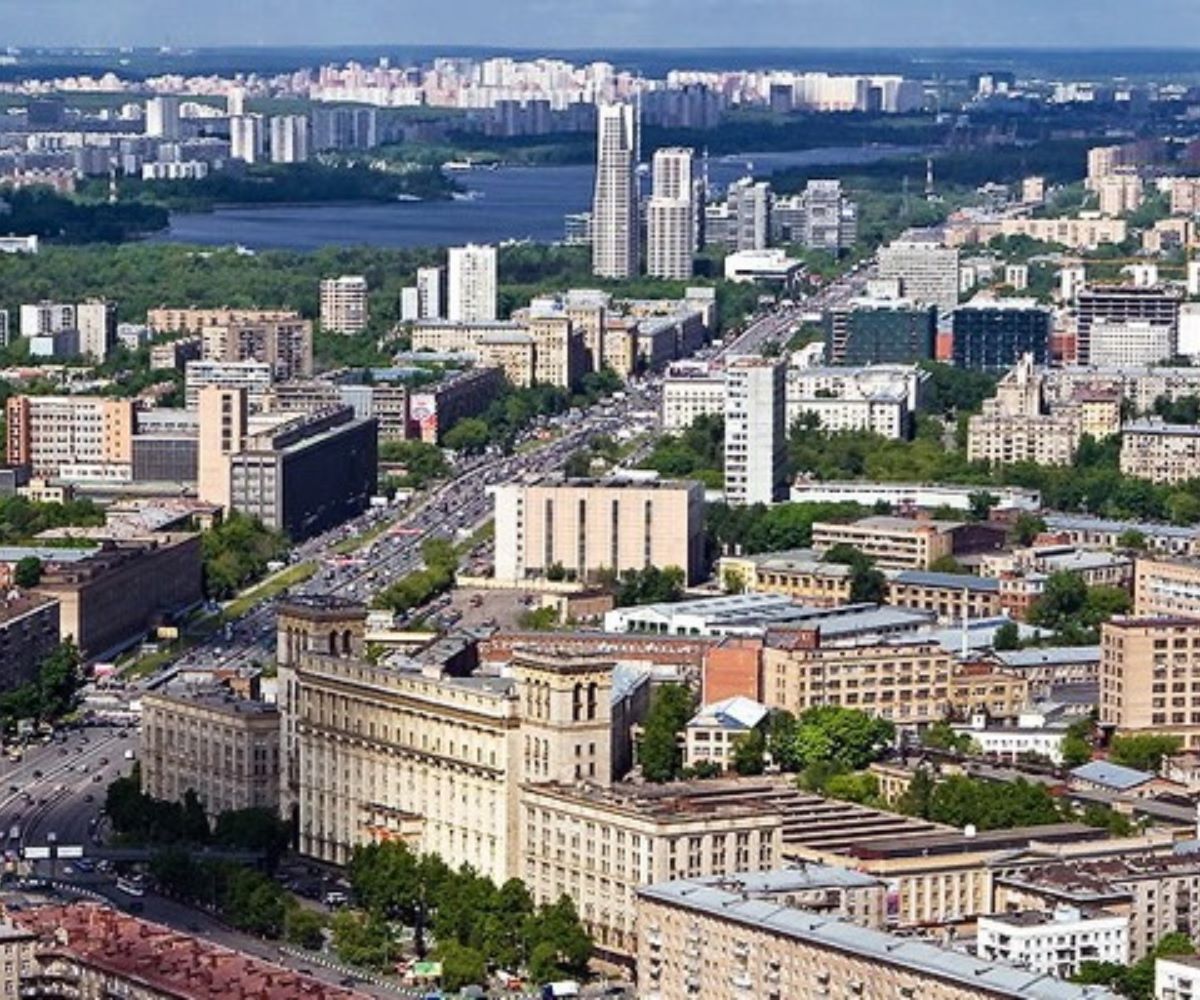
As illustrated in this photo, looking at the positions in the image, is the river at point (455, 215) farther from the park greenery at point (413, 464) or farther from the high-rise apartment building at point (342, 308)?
the park greenery at point (413, 464)

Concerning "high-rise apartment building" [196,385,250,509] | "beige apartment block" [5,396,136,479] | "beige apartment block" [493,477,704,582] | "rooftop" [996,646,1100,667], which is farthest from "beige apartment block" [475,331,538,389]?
"rooftop" [996,646,1100,667]

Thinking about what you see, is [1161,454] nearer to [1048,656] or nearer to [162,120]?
[1048,656]

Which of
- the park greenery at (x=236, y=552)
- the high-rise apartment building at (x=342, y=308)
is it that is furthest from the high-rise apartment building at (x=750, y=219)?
the park greenery at (x=236, y=552)

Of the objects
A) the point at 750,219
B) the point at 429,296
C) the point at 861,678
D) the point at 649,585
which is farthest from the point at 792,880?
the point at 750,219

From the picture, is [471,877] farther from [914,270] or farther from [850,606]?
[914,270]

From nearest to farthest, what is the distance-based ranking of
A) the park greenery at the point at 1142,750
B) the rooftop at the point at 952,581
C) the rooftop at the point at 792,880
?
the rooftop at the point at 792,880 < the park greenery at the point at 1142,750 < the rooftop at the point at 952,581

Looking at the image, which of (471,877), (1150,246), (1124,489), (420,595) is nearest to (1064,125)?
(1150,246)

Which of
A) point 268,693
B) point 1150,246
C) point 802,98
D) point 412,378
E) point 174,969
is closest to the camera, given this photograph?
point 174,969
